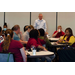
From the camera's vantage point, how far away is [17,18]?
8914mm

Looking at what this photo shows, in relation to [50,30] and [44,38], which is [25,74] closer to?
[44,38]

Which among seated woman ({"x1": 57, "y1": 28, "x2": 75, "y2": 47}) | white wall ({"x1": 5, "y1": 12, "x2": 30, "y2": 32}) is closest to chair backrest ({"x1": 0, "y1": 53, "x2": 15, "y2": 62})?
seated woman ({"x1": 57, "y1": 28, "x2": 75, "y2": 47})

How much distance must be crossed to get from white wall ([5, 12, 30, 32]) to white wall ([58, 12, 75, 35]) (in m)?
1.98

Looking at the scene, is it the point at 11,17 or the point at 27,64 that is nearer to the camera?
the point at 27,64

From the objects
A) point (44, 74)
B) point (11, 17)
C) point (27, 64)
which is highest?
point (11, 17)

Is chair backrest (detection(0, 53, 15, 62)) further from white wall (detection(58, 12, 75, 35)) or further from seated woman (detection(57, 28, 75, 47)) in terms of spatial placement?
white wall (detection(58, 12, 75, 35))

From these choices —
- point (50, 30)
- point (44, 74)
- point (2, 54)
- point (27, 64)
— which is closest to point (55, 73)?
point (44, 74)

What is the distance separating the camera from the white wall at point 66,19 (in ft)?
29.1

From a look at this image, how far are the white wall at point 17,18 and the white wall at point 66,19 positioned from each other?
6.49 feet

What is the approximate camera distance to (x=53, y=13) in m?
8.90

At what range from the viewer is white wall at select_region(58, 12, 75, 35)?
887cm
